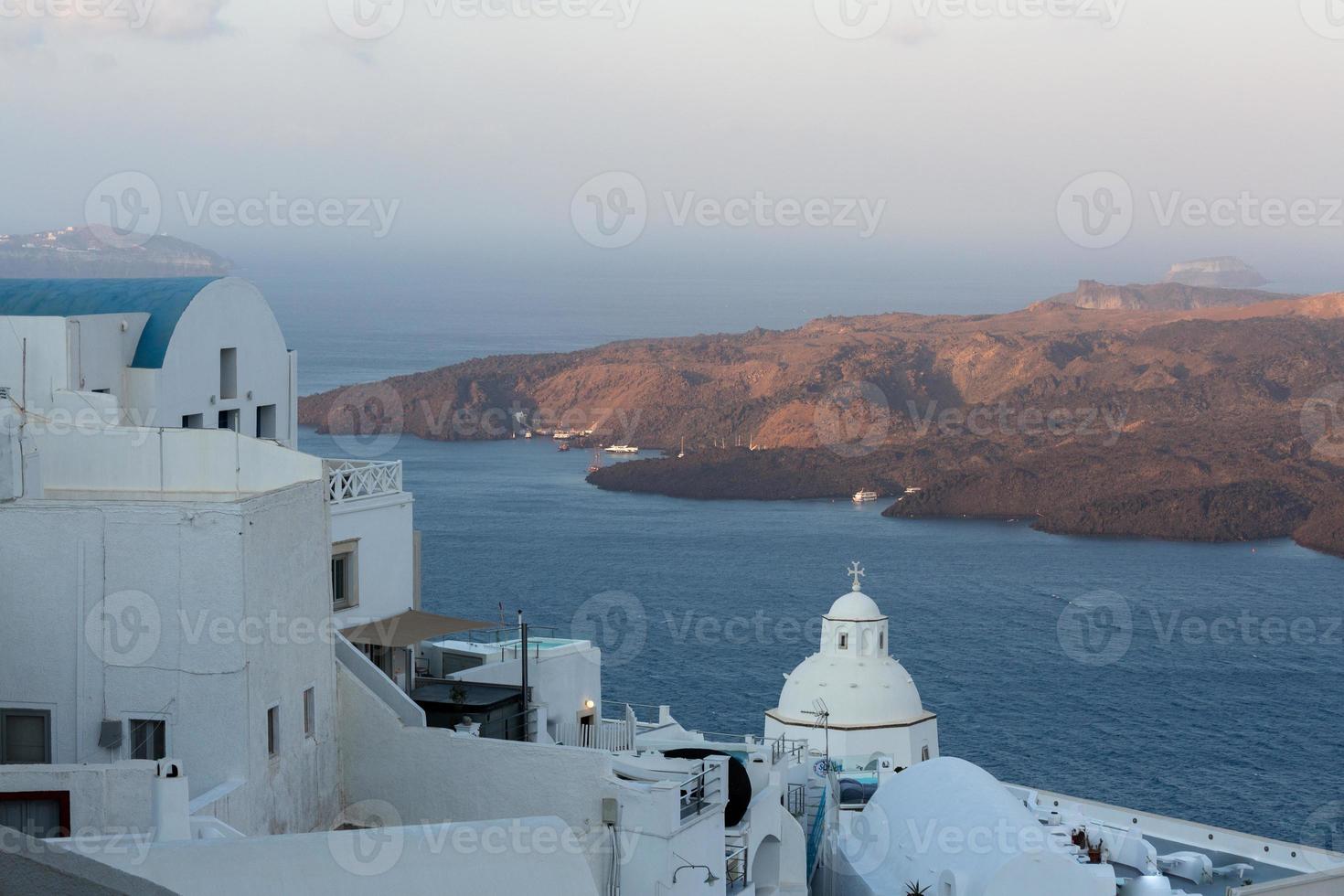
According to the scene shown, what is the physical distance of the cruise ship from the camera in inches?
339

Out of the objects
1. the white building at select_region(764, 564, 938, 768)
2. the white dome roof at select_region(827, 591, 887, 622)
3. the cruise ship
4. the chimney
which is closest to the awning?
the cruise ship

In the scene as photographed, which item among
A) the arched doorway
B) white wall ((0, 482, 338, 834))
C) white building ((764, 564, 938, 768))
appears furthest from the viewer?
white building ((764, 564, 938, 768))

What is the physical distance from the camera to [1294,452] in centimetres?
10900

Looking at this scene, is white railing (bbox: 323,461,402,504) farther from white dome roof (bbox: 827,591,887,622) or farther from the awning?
white dome roof (bbox: 827,591,887,622)

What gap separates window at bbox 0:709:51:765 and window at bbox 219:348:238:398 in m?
4.47

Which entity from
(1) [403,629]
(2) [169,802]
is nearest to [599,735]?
(1) [403,629]

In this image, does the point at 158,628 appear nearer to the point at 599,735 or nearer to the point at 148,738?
the point at 148,738

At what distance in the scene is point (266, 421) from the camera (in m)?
14.9

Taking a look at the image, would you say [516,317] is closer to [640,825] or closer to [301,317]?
[301,317]

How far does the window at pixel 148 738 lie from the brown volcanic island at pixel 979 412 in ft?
268

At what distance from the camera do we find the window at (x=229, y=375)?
14078mm

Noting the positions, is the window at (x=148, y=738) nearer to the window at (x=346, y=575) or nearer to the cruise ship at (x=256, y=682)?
the cruise ship at (x=256, y=682)

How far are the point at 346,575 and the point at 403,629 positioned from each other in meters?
0.77

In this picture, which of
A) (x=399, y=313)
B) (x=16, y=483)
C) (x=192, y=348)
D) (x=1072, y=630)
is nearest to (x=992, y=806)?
(x=192, y=348)
